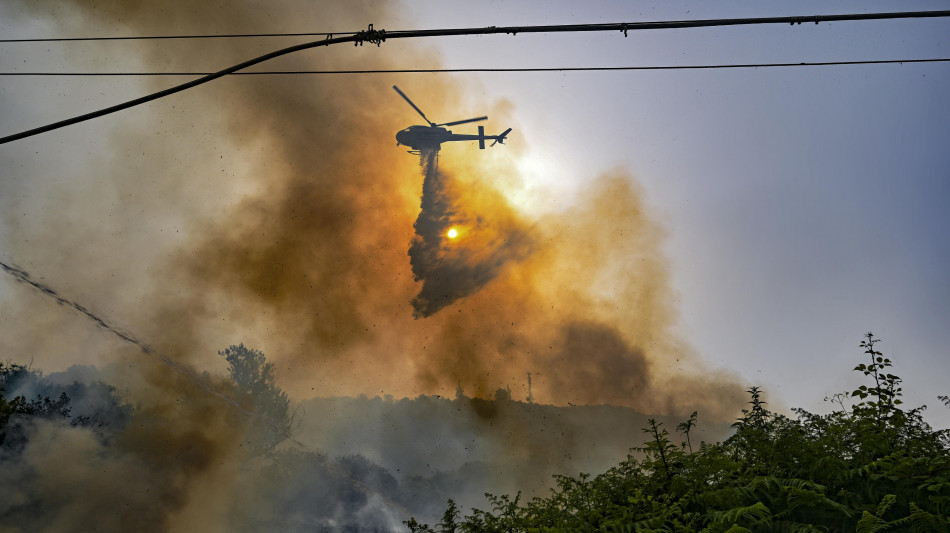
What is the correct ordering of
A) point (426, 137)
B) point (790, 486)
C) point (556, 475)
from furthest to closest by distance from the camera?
point (426, 137) → point (556, 475) → point (790, 486)

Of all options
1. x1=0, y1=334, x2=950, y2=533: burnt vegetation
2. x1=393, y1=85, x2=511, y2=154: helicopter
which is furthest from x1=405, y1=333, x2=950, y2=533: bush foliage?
x1=393, y1=85, x2=511, y2=154: helicopter

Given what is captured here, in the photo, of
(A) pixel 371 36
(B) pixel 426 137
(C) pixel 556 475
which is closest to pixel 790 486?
(C) pixel 556 475

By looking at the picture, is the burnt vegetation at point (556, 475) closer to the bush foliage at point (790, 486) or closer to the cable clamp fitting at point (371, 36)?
the bush foliage at point (790, 486)

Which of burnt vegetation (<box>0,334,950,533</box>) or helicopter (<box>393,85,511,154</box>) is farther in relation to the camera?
helicopter (<box>393,85,511,154</box>)

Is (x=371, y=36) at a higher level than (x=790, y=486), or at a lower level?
higher

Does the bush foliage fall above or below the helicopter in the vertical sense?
below

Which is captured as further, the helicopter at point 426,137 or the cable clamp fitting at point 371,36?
the helicopter at point 426,137

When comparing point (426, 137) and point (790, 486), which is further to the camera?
point (426, 137)

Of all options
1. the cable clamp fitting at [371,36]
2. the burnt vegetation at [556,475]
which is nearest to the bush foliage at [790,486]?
the burnt vegetation at [556,475]

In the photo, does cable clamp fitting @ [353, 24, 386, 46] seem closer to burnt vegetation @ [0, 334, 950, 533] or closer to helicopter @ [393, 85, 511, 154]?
burnt vegetation @ [0, 334, 950, 533]

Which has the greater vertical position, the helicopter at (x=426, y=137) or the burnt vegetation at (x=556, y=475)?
the helicopter at (x=426, y=137)

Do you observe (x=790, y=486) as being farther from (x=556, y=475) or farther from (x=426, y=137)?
(x=426, y=137)

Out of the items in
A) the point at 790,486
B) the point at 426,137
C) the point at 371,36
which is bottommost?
the point at 790,486
